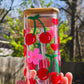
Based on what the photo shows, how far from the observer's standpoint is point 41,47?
844mm

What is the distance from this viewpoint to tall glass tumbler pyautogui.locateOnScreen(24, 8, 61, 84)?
32.9 inches

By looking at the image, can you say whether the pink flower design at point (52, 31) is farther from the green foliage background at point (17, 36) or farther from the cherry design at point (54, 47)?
the green foliage background at point (17, 36)

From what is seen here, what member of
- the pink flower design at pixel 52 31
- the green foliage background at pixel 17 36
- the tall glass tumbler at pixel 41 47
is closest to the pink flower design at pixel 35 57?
the tall glass tumbler at pixel 41 47

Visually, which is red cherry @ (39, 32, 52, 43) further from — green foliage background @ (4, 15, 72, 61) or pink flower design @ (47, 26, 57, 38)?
green foliage background @ (4, 15, 72, 61)

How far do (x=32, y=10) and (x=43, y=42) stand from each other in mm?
195

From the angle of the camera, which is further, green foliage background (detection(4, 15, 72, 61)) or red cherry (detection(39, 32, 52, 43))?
green foliage background (detection(4, 15, 72, 61))

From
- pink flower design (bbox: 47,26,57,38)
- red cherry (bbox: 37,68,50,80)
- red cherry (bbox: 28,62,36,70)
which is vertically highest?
pink flower design (bbox: 47,26,57,38)

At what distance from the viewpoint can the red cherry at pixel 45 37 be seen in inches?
33.7

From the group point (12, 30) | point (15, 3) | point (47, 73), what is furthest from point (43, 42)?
point (12, 30)

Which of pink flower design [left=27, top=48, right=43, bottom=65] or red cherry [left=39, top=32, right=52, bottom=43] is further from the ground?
red cherry [left=39, top=32, right=52, bottom=43]

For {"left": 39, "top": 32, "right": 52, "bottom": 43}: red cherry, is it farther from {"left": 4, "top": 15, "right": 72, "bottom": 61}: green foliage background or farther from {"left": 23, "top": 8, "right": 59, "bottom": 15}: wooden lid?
{"left": 4, "top": 15, "right": 72, "bottom": 61}: green foliage background

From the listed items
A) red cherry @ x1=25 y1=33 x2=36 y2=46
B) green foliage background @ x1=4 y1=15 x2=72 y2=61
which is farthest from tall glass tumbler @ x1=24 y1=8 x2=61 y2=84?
green foliage background @ x1=4 y1=15 x2=72 y2=61

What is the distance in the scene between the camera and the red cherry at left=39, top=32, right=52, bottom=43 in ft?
2.81

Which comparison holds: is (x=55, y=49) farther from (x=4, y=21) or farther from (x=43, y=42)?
(x=4, y=21)
